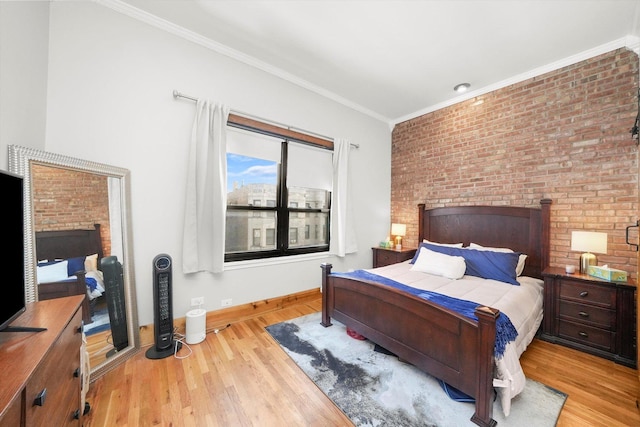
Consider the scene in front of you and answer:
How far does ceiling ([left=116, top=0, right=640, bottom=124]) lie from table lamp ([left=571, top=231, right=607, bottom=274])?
6.22ft

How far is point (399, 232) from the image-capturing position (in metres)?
4.09

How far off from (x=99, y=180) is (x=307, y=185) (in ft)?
7.30

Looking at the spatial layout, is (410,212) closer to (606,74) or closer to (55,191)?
(606,74)

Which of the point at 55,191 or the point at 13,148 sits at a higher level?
the point at 13,148

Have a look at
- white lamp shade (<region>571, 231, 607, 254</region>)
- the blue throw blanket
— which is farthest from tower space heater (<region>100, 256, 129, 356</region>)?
white lamp shade (<region>571, 231, 607, 254</region>)

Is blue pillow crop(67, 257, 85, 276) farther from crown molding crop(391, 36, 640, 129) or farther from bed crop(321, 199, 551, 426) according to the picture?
crown molding crop(391, 36, 640, 129)

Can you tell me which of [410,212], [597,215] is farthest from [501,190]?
[410,212]

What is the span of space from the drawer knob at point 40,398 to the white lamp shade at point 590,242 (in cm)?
384

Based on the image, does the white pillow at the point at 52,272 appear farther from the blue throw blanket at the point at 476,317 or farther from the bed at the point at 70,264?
the blue throw blanket at the point at 476,317

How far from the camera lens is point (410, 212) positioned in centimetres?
424

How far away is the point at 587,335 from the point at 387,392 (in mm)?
2070

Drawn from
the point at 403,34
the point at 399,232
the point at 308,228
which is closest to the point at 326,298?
the point at 308,228

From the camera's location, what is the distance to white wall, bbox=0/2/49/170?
1412 millimetres

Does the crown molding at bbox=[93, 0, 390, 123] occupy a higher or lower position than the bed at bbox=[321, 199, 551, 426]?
higher
